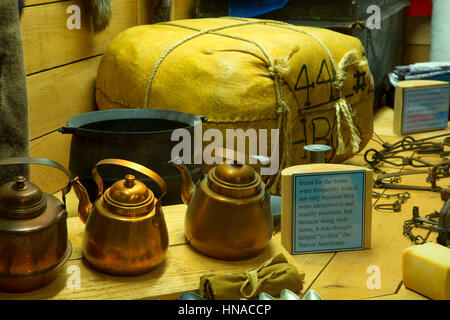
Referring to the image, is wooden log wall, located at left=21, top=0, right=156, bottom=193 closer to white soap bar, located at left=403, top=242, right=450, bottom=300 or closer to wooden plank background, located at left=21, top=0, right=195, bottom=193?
wooden plank background, located at left=21, top=0, right=195, bottom=193

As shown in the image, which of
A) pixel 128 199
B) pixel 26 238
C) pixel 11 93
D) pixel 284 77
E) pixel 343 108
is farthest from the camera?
pixel 343 108

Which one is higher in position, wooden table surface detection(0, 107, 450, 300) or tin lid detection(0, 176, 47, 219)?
tin lid detection(0, 176, 47, 219)

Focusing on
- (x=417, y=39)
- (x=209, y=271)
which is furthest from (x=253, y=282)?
(x=417, y=39)

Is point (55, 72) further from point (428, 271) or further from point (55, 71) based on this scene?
point (428, 271)

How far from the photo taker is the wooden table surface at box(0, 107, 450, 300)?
118 centimetres

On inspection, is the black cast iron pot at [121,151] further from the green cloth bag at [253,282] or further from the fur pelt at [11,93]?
the green cloth bag at [253,282]

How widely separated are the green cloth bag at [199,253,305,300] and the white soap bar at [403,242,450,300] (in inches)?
10.0

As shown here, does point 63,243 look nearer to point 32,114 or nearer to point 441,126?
point 32,114

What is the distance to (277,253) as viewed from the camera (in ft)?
4.48

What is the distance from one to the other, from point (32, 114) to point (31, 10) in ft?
1.09

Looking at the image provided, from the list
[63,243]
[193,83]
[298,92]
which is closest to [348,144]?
[298,92]

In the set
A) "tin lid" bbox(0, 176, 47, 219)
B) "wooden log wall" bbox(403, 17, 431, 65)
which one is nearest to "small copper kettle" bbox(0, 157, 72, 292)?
"tin lid" bbox(0, 176, 47, 219)

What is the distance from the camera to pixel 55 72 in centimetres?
205

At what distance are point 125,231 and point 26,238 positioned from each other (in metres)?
0.19
